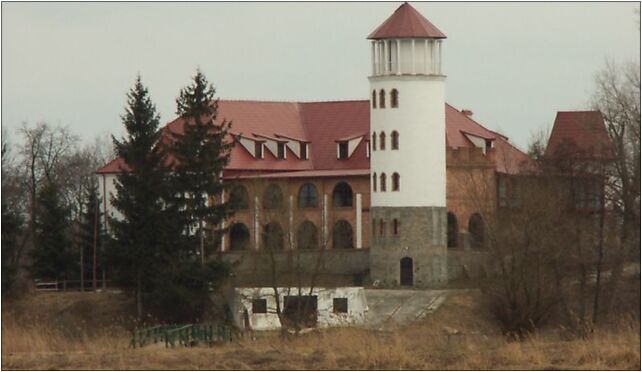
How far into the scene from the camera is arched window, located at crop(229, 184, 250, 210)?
7462 centimetres

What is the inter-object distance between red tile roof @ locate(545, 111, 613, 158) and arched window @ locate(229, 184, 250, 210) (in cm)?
1222

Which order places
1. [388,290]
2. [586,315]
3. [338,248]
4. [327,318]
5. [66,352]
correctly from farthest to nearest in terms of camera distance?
[338,248] < [388,290] < [327,318] < [586,315] < [66,352]

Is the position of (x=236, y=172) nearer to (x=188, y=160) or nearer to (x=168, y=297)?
(x=188, y=160)

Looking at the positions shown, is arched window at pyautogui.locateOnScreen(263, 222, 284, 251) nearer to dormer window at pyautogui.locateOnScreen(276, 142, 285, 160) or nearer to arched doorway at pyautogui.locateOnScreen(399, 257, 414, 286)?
arched doorway at pyautogui.locateOnScreen(399, 257, 414, 286)

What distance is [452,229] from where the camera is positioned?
7994 centimetres

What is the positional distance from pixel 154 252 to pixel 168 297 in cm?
285

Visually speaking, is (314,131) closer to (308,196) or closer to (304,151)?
(304,151)

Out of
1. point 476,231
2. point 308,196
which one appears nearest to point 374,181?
point 476,231

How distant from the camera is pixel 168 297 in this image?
67.6 m

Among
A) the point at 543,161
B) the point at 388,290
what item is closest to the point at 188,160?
the point at 388,290

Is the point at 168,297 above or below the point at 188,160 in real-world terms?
below

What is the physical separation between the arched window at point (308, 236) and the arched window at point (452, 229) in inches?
206

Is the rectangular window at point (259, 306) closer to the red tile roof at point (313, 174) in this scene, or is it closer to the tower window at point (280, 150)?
the red tile roof at point (313, 174)

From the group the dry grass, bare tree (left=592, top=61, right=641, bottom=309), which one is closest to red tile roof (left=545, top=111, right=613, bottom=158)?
bare tree (left=592, top=61, right=641, bottom=309)
